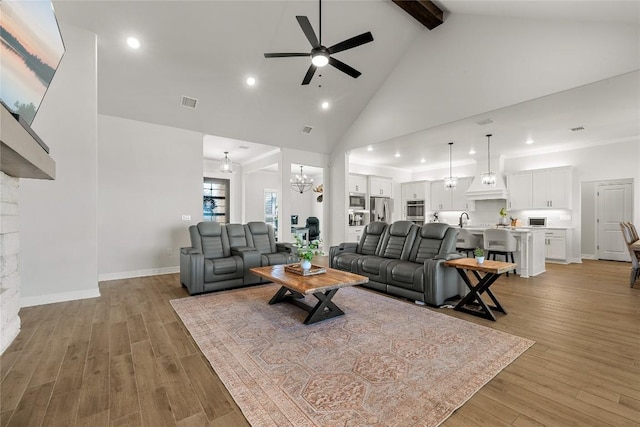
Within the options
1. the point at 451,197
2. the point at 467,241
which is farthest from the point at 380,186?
the point at 467,241

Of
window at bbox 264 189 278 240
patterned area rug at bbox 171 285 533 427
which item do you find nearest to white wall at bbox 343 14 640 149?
patterned area rug at bbox 171 285 533 427

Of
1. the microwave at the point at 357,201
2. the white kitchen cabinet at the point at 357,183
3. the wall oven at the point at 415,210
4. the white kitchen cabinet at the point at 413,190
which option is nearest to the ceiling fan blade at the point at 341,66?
the white kitchen cabinet at the point at 357,183

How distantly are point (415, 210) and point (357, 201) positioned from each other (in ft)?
8.95

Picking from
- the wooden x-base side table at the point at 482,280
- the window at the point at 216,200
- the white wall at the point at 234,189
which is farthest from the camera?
the white wall at the point at 234,189

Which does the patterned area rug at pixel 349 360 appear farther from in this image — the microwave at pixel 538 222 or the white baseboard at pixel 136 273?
the microwave at pixel 538 222

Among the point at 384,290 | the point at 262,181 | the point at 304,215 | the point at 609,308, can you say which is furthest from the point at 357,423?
the point at 304,215

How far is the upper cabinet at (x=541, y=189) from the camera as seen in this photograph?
7.22m

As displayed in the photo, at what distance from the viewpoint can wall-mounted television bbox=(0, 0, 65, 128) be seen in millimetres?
1420

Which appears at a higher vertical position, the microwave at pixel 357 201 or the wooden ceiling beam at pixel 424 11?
the wooden ceiling beam at pixel 424 11

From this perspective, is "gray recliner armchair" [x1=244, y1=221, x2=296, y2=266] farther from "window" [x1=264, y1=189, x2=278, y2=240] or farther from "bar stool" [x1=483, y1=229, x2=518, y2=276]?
"window" [x1=264, y1=189, x2=278, y2=240]

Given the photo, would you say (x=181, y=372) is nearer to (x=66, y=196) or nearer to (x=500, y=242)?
(x=66, y=196)

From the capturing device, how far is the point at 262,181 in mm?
9742

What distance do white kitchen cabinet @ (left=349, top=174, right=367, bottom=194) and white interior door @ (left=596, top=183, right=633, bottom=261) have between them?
6.17 meters

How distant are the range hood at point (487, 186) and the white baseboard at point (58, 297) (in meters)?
9.38
